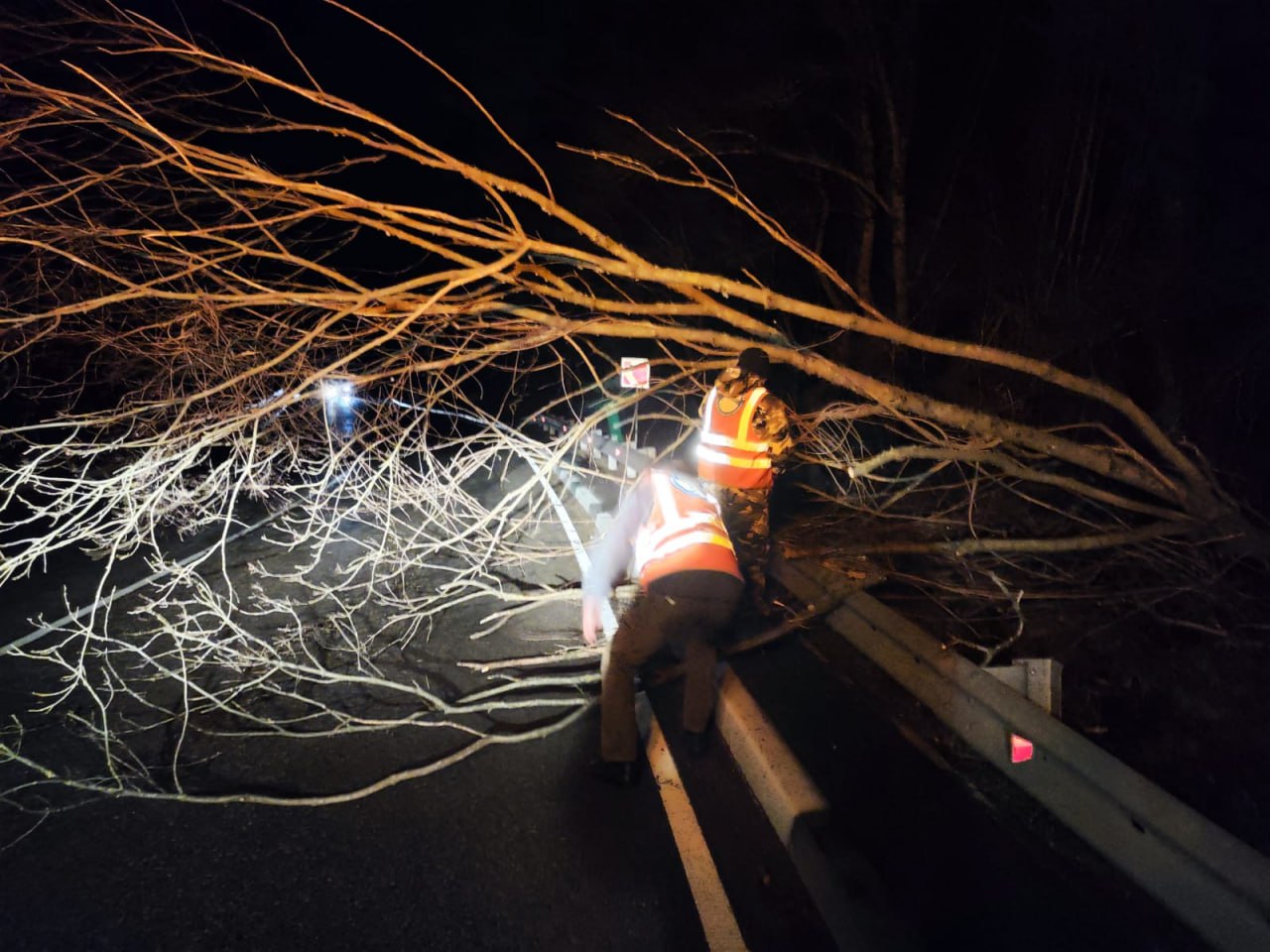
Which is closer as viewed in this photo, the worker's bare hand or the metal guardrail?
the metal guardrail

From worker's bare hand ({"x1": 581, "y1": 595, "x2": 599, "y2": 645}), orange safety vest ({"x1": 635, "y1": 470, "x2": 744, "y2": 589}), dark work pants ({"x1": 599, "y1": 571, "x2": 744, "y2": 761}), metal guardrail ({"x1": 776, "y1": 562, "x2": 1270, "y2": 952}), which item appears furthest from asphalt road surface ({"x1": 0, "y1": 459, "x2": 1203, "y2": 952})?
orange safety vest ({"x1": 635, "y1": 470, "x2": 744, "y2": 589})

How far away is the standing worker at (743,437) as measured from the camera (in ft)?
14.1

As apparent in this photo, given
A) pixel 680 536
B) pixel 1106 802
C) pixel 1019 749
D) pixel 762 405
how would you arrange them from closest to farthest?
pixel 1106 802 < pixel 1019 749 < pixel 680 536 < pixel 762 405

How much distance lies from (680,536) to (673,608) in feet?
1.23

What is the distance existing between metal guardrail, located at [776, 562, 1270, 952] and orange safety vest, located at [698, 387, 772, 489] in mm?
1371

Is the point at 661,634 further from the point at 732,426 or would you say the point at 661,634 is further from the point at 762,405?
the point at 762,405

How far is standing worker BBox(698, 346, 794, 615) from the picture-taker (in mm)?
4297

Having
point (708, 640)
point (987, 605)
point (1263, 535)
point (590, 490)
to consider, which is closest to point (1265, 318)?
point (1263, 535)

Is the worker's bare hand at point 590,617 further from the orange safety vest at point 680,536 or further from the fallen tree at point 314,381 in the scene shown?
the orange safety vest at point 680,536

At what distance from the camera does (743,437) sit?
14.4ft

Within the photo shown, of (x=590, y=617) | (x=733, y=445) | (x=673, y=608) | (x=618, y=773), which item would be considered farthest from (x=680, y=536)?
(x=590, y=617)

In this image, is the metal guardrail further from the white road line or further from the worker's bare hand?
the worker's bare hand

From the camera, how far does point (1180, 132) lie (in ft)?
18.8

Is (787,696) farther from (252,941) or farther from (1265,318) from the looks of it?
(1265,318)
